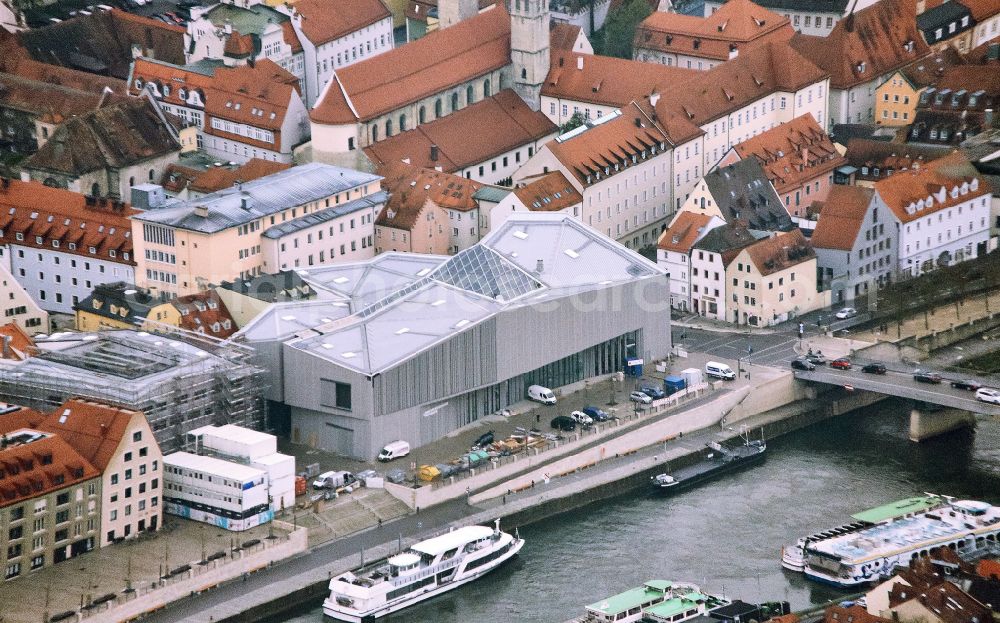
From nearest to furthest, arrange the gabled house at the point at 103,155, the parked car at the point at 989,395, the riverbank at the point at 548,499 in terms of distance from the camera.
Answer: the riverbank at the point at 548,499
the parked car at the point at 989,395
the gabled house at the point at 103,155

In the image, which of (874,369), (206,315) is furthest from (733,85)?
(206,315)

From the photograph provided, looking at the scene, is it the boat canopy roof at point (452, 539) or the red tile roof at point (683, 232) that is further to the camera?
the red tile roof at point (683, 232)

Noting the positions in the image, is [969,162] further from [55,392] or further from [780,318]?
[55,392]

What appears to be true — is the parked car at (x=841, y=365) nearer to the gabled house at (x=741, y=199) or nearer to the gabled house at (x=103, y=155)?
the gabled house at (x=741, y=199)

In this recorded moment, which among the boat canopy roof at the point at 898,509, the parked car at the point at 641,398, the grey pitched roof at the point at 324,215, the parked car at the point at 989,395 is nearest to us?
the boat canopy roof at the point at 898,509

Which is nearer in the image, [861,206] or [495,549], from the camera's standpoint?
[495,549]

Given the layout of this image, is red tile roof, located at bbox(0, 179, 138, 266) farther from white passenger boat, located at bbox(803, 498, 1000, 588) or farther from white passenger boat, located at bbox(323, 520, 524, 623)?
white passenger boat, located at bbox(803, 498, 1000, 588)

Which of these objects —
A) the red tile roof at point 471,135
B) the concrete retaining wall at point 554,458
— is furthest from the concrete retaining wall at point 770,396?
the red tile roof at point 471,135

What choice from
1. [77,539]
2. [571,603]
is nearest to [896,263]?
[571,603]
